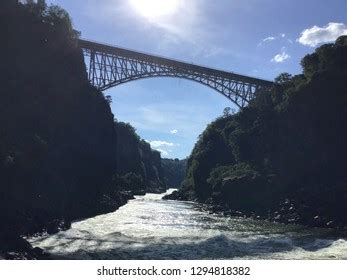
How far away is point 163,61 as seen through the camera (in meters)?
67.1

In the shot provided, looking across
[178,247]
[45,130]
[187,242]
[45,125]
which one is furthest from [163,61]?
[178,247]

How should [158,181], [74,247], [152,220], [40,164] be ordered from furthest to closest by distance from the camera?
[158,181] → [152,220] → [40,164] → [74,247]

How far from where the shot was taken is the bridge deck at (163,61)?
6016cm

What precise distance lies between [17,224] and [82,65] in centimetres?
2904

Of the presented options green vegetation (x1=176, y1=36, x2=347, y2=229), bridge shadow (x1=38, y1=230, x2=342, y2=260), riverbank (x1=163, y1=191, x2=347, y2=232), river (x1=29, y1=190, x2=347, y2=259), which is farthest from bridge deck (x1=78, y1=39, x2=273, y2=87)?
bridge shadow (x1=38, y1=230, x2=342, y2=260)

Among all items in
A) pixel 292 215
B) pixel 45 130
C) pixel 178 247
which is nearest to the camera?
pixel 178 247

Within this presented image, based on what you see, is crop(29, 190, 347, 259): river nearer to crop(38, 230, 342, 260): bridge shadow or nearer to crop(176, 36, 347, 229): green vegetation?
crop(38, 230, 342, 260): bridge shadow

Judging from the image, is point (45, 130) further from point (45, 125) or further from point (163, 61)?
point (163, 61)

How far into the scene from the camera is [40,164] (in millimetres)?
35500

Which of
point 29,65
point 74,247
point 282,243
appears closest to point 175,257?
point 74,247

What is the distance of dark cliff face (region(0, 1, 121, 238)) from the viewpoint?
31641 millimetres

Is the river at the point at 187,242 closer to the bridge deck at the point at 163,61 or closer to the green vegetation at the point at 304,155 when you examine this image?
the green vegetation at the point at 304,155

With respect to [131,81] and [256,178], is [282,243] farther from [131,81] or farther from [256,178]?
[131,81]

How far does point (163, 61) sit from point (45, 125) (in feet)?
99.4
